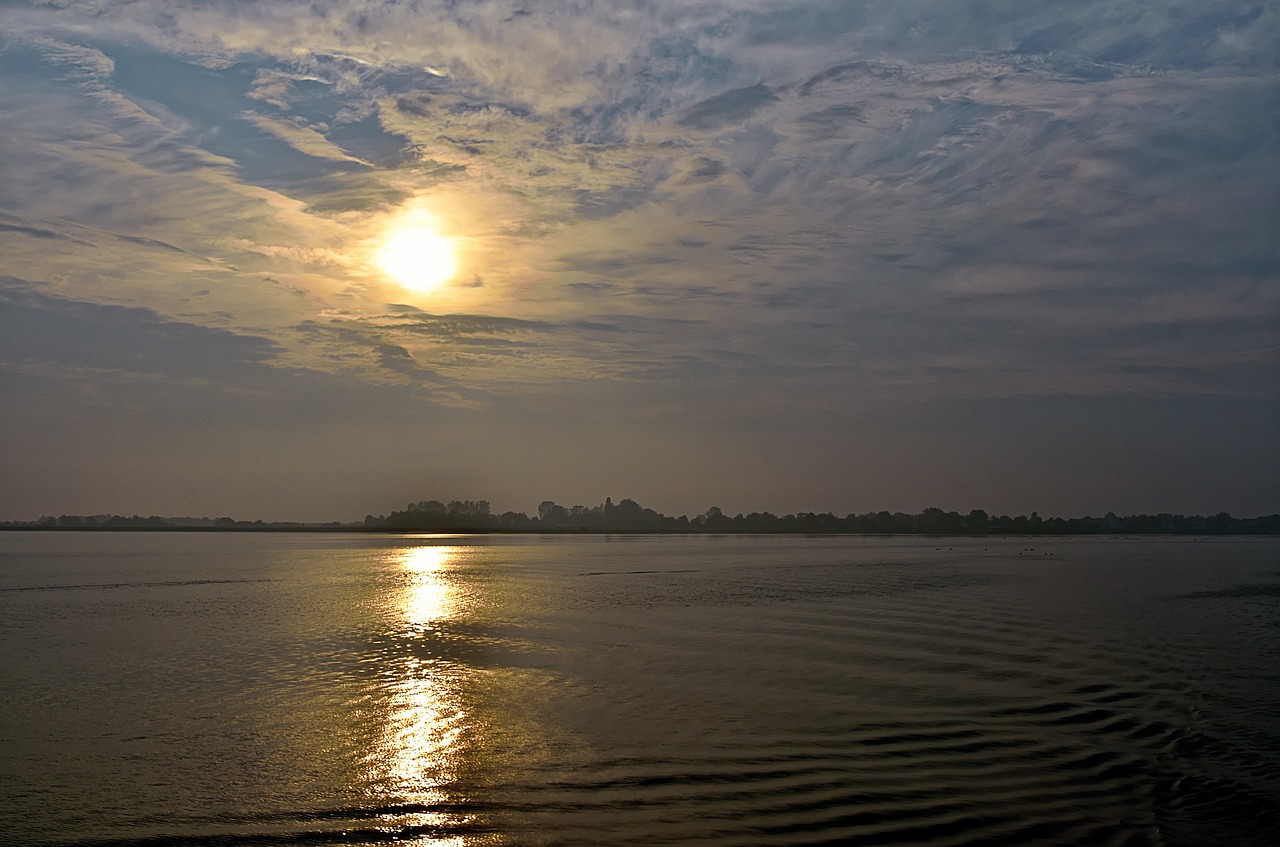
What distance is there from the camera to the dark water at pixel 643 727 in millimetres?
14523

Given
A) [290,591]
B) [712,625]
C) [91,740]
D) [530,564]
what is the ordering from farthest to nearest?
[530,564], [290,591], [712,625], [91,740]

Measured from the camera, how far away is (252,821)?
14547mm

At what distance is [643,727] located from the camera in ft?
68.6

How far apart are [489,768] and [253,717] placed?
7.97 metres

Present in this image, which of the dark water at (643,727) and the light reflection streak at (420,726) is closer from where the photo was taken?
the dark water at (643,727)

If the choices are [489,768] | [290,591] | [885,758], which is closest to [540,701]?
[489,768]

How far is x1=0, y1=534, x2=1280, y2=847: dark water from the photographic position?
1452 centimetres

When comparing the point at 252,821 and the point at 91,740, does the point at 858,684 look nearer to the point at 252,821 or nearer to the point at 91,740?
the point at 252,821

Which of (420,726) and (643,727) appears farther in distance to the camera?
(420,726)

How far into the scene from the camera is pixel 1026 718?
70.9ft

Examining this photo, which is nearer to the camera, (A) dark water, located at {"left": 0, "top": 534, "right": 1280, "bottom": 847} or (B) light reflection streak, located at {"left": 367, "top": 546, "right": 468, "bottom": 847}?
(A) dark water, located at {"left": 0, "top": 534, "right": 1280, "bottom": 847}

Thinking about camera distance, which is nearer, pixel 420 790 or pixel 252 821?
pixel 252 821

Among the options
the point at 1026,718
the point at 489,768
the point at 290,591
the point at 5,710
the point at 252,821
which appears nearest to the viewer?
the point at 252,821

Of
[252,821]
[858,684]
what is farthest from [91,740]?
[858,684]
